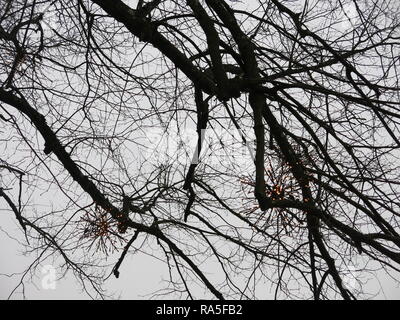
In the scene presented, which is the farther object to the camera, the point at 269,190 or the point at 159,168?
the point at 159,168

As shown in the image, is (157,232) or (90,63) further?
(157,232)

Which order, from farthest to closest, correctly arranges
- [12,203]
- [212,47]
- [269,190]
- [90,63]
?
[12,203], [90,63], [212,47], [269,190]

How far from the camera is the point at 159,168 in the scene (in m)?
4.83

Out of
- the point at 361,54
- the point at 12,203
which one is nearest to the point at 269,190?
the point at 361,54
